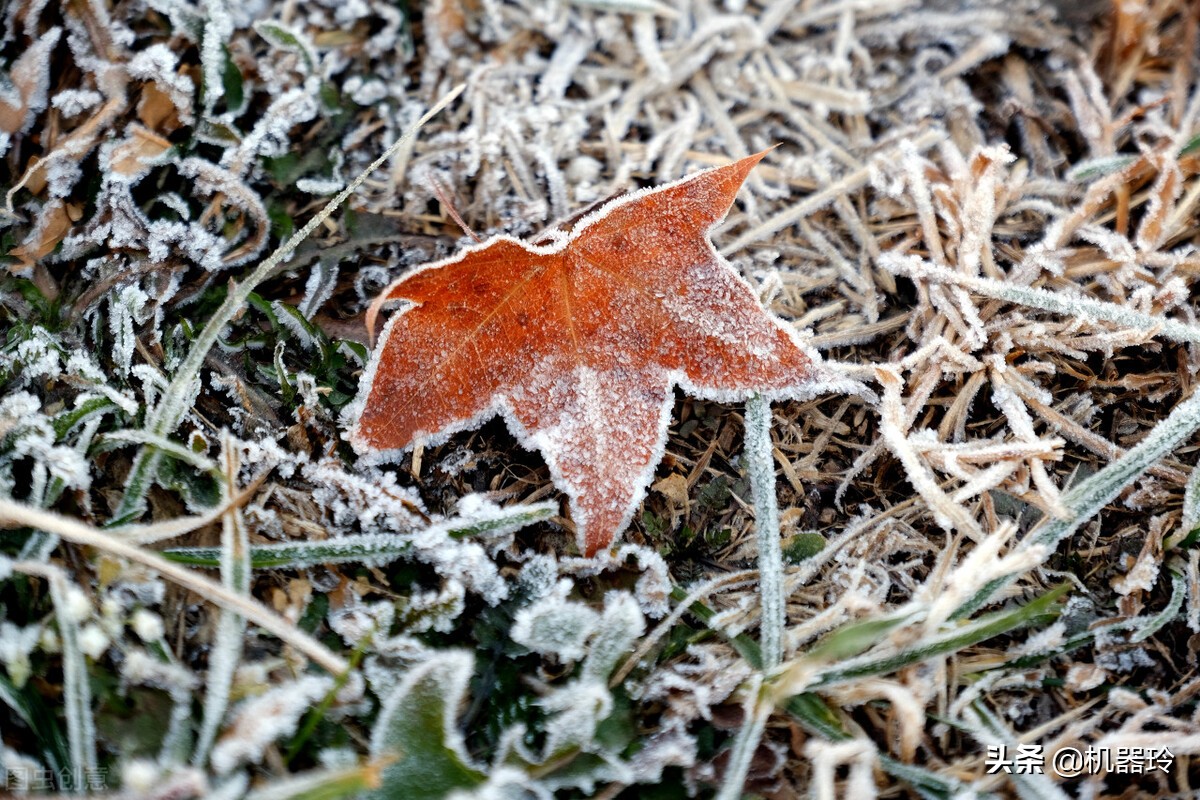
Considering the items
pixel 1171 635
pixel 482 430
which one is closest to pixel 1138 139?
pixel 1171 635

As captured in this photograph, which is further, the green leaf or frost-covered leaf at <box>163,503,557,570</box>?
frost-covered leaf at <box>163,503,557,570</box>

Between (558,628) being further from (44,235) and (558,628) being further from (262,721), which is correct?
(44,235)

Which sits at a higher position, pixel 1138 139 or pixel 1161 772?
pixel 1138 139

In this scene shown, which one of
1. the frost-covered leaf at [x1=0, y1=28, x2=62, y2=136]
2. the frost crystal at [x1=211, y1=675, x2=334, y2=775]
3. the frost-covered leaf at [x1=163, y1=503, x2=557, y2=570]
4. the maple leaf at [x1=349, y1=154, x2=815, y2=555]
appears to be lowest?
the frost crystal at [x1=211, y1=675, x2=334, y2=775]

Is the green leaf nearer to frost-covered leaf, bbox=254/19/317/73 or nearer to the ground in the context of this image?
the ground

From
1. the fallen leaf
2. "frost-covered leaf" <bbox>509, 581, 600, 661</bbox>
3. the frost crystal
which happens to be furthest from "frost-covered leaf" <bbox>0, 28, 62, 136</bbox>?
"frost-covered leaf" <bbox>509, 581, 600, 661</bbox>

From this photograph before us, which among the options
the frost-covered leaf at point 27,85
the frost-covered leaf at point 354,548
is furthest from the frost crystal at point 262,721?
the frost-covered leaf at point 27,85

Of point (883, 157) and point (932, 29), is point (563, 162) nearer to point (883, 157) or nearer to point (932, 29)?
point (883, 157)
